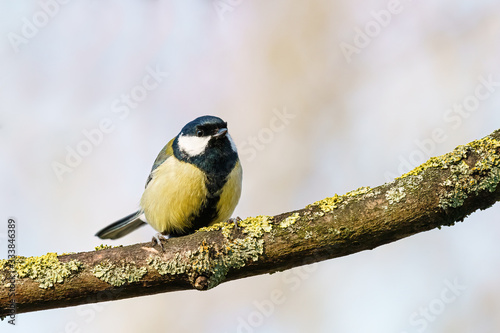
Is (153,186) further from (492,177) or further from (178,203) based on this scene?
(492,177)

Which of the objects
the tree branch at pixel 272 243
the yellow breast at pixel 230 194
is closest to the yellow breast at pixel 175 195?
the yellow breast at pixel 230 194

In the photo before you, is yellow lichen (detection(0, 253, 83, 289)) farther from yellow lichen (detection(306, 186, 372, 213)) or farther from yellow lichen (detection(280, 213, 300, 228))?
yellow lichen (detection(306, 186, 372, 213))

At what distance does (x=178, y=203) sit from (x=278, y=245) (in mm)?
1157

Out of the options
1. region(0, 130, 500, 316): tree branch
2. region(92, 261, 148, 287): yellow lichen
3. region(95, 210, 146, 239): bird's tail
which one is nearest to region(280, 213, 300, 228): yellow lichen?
region(0, 130, 500, 316): tree branch

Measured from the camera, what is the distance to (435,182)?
81.6 inches

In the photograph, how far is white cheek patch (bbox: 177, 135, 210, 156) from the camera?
10.7 feet

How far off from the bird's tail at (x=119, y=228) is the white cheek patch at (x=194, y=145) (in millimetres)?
805

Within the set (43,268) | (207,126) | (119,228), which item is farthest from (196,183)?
(43,268)

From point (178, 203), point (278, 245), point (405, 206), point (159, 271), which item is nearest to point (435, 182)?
point (405, 206)

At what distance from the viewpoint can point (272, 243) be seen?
2205 millimetres

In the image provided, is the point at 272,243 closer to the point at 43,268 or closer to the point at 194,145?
the point at 43,268

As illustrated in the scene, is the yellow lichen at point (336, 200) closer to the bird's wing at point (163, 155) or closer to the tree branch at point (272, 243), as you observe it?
the tree branch at point (272, 243)

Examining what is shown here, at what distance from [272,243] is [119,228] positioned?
1.97m

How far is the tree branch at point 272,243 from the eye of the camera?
6.70 feet
